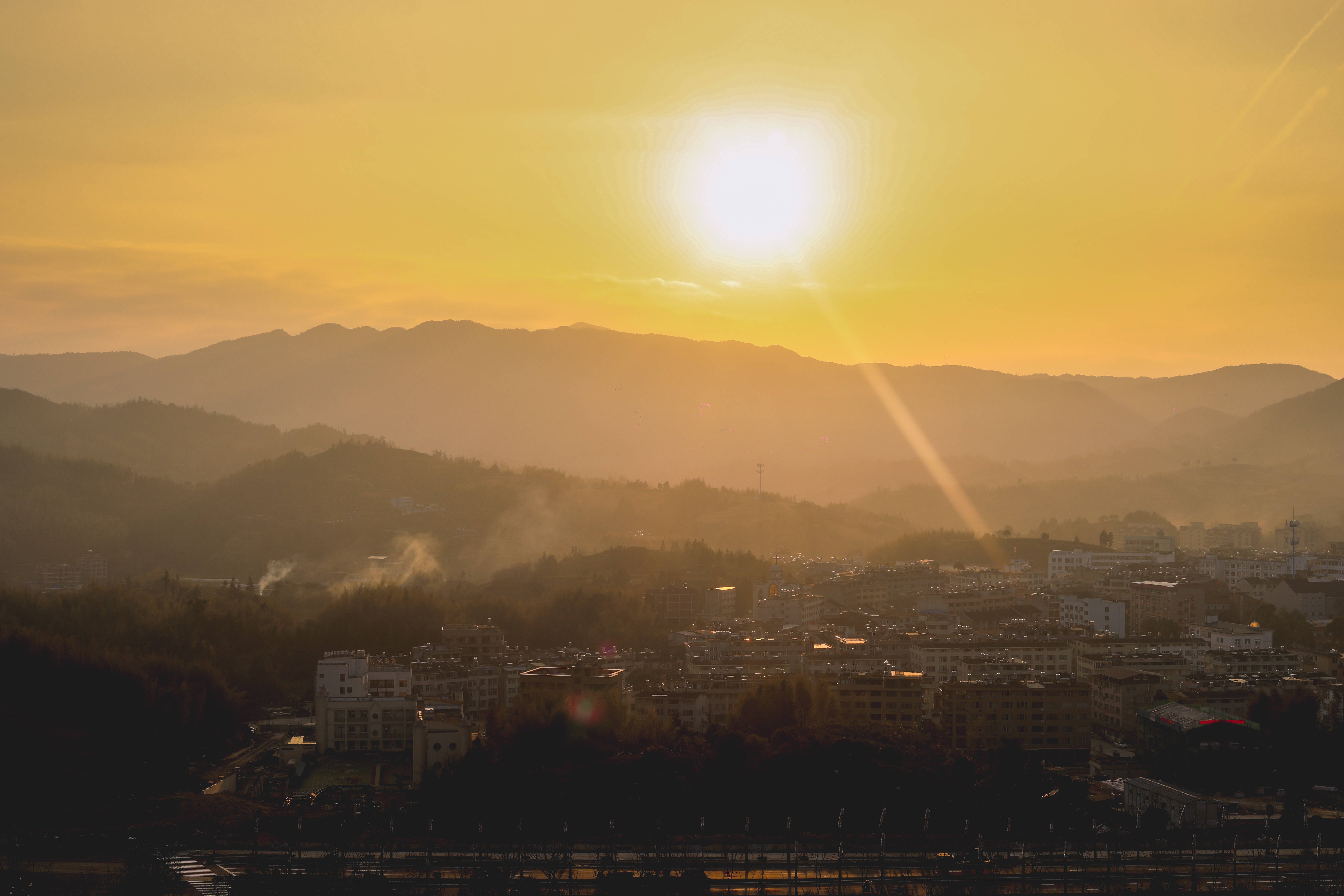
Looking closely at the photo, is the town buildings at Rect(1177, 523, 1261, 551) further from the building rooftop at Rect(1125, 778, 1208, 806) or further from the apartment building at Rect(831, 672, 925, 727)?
the building rooftop at Rect(1125, 778, 1208, 806)

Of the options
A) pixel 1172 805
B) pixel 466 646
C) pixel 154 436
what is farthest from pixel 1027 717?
pixel 154 436

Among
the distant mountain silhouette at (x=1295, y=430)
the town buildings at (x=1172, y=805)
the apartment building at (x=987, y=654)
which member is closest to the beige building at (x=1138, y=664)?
the apartment building at (x=987, y=654)

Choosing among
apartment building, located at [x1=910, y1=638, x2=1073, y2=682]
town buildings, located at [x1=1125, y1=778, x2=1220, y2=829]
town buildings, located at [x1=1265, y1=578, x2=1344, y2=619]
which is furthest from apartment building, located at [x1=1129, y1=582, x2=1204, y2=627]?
town buildings, located at [x1=1125, y1=778, x2=1220, y2=829]

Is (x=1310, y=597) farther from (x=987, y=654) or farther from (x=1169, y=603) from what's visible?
(x=987, y=654)

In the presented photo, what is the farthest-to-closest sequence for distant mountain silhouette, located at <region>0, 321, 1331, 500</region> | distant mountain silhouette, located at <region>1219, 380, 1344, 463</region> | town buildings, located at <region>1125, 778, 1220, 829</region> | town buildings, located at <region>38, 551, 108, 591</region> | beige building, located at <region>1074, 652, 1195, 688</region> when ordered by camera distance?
distant mountain silhouette, located at <region>0, 321, 1331, 500</region> → distant mountain silhouette, located at <region>1219, 380, 1344, 463</region> → town buildings, located at <region>38, 551, 108, 591</region> → beige building, located at <region>1074, 652, 1195, 688</region> → town buildings, located at <region>1125, 778, 1220, 829</region>

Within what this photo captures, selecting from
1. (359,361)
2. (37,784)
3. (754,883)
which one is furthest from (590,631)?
(359,361)

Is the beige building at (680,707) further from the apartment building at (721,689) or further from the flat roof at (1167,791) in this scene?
the flat roof at (1167,791)
